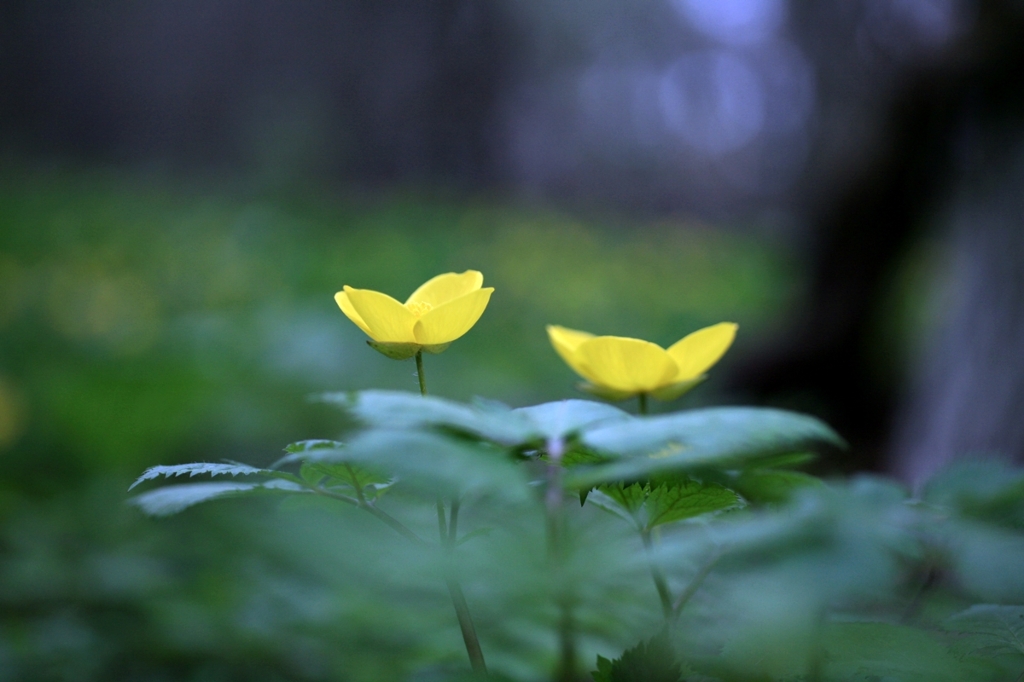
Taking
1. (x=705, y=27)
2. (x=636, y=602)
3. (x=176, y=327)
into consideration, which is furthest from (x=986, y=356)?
(x=705, y=27)

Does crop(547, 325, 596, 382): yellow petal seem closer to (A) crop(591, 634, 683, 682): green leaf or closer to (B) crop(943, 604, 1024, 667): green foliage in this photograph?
(A) crop(591, 634, 683, 682): green leaf

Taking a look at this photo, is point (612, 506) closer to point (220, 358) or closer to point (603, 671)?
point (603, 671)

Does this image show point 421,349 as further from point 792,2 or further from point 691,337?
point 792,2

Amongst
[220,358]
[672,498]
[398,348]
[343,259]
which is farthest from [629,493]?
[343,259]

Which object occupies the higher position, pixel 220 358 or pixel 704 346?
pixel 220 358

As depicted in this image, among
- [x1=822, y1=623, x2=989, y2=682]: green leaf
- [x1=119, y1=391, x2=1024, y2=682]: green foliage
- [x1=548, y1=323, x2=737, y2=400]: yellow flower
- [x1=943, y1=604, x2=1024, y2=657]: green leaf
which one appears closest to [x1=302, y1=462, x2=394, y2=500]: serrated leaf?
[x1=119, y1=391, x2=1024, y2=682]: green foliage

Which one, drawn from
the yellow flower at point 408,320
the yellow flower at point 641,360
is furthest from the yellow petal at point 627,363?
the yellow flower at point 408,320
